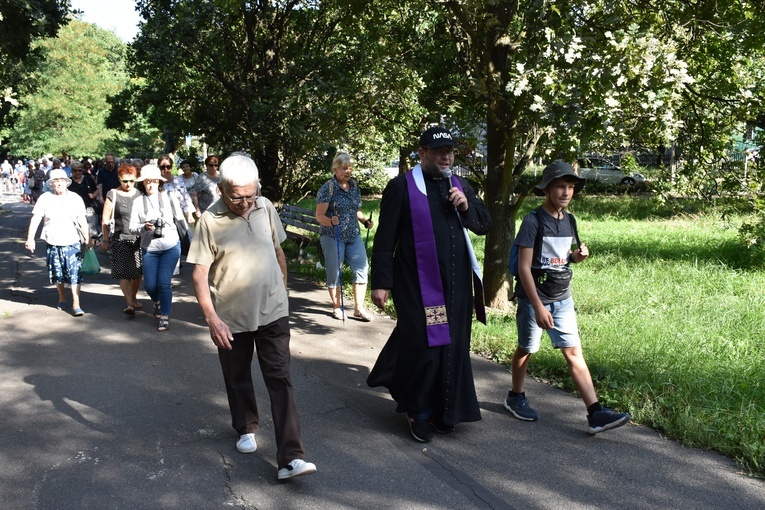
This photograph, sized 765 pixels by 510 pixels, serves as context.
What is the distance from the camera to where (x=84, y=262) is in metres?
9.32

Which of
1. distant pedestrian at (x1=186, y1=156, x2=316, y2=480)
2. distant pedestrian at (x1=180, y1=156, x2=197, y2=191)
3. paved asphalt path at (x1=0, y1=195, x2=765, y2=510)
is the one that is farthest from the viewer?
distant pedestrian at (x1=180, y1=156, x2=197, y2=191)

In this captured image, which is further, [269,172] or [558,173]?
[269,172]

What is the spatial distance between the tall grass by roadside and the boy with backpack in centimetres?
61

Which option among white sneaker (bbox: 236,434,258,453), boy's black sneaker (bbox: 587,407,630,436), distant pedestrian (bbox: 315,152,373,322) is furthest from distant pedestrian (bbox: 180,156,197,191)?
boy's black sneaker (bbox: 587,407,630,436)

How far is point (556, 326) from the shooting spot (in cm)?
504

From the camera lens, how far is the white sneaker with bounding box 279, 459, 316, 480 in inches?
165

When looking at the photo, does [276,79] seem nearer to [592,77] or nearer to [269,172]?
[269,172]

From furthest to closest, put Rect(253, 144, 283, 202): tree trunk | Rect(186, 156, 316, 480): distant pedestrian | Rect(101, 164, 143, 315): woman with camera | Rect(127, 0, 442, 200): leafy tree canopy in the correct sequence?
Rect(253, 144, 283, 202): tree trunk < Rect(127, 0, 442, 200): leafy tree canopy < Rect(101, 164, 143, 315): woman with camera < Rect(186, 156, 316, 480): distant pedestrian

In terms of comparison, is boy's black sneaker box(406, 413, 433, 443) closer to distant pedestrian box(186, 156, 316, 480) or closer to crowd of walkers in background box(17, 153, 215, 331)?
distant pedestrian box(186, 156, 316, 480)

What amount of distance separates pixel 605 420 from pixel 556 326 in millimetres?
686

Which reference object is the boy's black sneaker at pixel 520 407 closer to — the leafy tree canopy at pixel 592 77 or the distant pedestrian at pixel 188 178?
the leafy tree canopy at pixel 592 77

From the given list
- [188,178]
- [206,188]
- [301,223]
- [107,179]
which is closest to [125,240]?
[206,188]

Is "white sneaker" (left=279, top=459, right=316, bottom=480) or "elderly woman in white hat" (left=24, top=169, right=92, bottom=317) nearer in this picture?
"white sneaker" (left=279, top=459, right=316, bottom=480)

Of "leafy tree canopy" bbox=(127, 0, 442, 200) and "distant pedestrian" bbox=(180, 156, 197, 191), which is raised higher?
"leafy tree canopy" bbox=(127, 0, 442, 200)
